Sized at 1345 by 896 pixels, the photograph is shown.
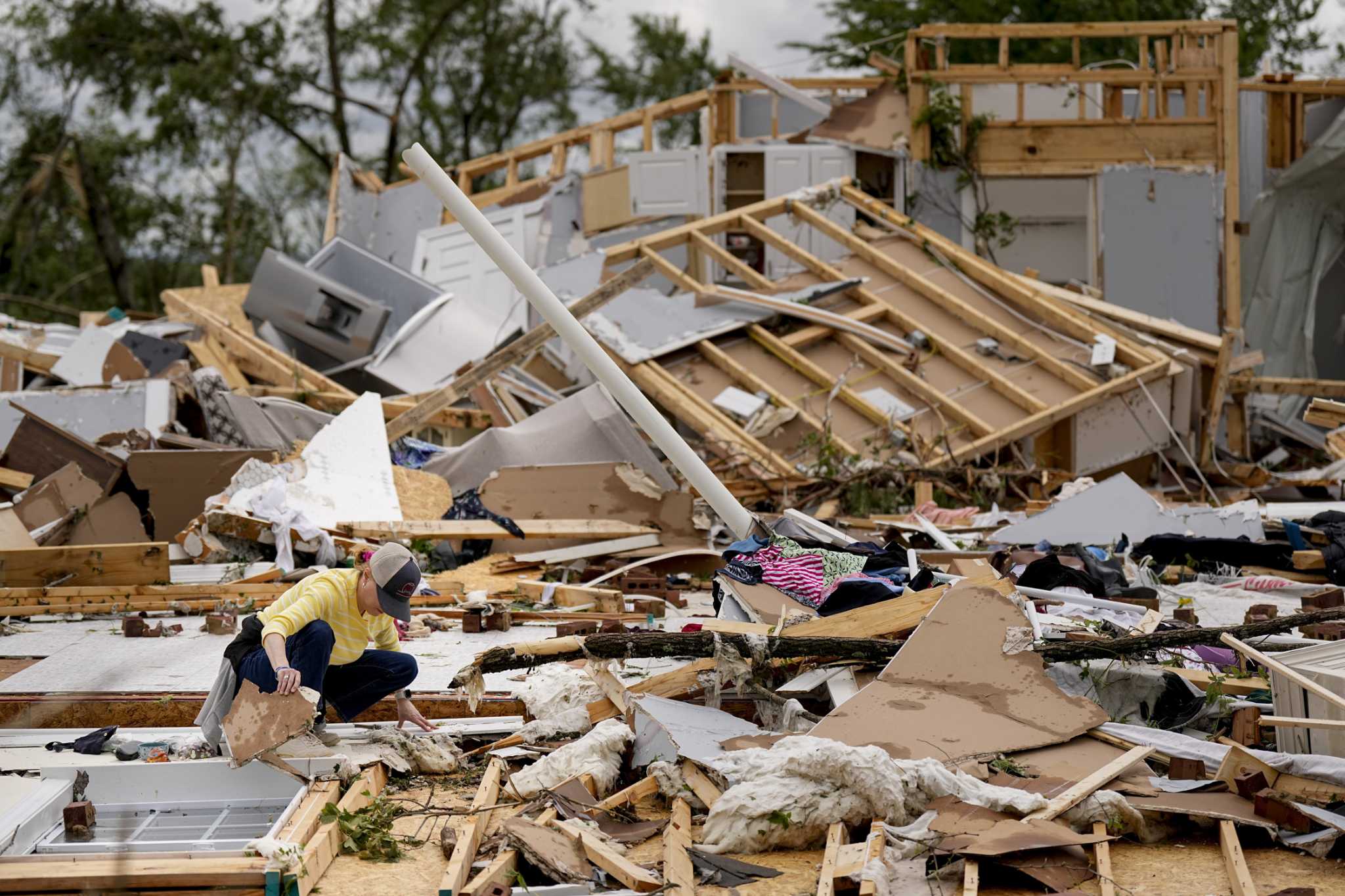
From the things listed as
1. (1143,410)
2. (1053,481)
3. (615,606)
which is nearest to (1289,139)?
(1143,410)

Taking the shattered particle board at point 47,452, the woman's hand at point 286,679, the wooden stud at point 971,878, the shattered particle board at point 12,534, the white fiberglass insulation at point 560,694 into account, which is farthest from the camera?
the shattered particle board at point 47,452

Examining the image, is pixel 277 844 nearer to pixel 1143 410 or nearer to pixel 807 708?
pixel 807 708

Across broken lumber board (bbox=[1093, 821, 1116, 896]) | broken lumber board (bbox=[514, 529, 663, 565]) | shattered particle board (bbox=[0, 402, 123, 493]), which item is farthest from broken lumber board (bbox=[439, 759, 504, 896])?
shattered particle board (bbox=[0, 402, 123, 493])

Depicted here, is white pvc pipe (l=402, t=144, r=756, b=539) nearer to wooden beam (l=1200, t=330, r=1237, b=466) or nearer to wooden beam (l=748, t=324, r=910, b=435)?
wooden beam (l=748, t=324, r=910, b=435)

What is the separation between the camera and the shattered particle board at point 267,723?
4.81m

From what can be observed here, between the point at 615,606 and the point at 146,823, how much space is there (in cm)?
354

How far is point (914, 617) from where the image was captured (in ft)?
18.6

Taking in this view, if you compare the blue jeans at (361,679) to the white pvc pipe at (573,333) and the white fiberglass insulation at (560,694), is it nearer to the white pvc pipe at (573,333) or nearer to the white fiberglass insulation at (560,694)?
the white fiberglass insulation at (560,694)

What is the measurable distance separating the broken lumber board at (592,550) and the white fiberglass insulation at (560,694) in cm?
300

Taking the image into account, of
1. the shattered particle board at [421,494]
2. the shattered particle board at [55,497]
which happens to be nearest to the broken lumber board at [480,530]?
the shattered particle board at [421,494]

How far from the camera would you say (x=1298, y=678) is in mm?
4703

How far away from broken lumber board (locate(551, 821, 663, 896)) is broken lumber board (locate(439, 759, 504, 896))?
0.26 ft

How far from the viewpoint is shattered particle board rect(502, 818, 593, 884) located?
4.14 meters

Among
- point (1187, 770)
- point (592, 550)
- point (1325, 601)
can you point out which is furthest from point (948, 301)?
point (1187, 770)
